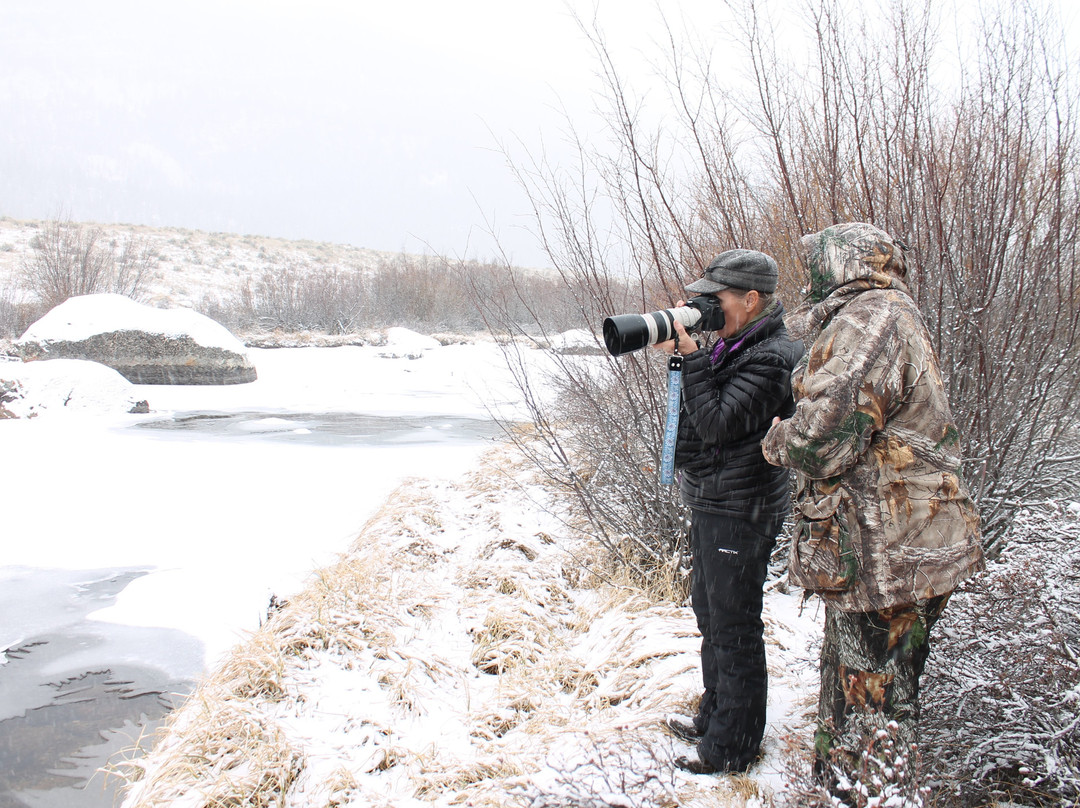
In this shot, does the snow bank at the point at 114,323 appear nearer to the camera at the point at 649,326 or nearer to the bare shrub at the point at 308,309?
the bare shrub at the point at 308,309

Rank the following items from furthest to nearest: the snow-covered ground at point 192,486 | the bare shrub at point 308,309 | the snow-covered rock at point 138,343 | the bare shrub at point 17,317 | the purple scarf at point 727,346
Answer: the bare shrub at point 308,309
the bare shrub at point 17,317
the snow-covered rock at point 138,343
the snow-covered ground at point 192,486
the purple scarf at point 727,346

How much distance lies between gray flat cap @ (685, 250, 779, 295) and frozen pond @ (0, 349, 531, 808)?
9.41ft

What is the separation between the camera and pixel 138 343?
12.9 m

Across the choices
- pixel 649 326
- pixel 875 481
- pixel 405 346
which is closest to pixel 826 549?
pixel 875 481

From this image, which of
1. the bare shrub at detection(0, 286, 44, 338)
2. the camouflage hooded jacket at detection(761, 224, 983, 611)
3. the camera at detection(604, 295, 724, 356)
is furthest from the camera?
the bare shrub at detection(0, 286, 44, 338)

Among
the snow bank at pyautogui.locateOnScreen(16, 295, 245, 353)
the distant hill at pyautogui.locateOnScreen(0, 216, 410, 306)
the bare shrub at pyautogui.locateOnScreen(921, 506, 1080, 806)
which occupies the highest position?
the distant hill at pyautogui.locateOnScreen(0, 216, 410, 306)

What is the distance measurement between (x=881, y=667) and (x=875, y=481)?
48cm

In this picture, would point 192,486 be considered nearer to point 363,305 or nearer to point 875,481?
point 875,481

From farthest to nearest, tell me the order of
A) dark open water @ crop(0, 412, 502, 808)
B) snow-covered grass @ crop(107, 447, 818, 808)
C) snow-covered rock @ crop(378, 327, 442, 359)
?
snow-covered rock @ crop(378, 327, 442, 359) → dark open water @ crop(0, 412, 502, 808) → snow-covered grass @ crop(107, 447, 818, 808)

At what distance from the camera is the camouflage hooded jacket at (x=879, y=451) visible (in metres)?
1.68

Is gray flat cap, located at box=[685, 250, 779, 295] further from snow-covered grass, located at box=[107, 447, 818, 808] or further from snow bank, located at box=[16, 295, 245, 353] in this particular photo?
snow bank, located at box=[16, 295, 245, 353]

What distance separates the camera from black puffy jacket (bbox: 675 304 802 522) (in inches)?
84.4

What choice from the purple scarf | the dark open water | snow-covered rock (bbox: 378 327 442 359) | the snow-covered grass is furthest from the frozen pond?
snow-covered rock (bbox: 378 327 442 359)

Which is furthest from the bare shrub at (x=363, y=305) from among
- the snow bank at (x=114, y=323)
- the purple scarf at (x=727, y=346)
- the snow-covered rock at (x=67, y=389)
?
the purple scarf at (x=727, y=346)
